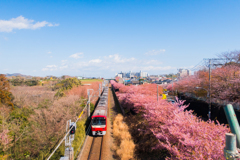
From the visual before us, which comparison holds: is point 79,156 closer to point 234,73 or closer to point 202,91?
point 234,73

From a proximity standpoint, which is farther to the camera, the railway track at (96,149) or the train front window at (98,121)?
the train front window at (98,121)

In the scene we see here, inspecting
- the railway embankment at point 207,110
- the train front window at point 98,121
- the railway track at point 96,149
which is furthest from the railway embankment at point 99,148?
the railway embankment at point 207,110

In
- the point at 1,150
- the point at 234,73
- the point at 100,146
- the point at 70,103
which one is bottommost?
the point at 100,146

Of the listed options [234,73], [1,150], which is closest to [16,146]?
[1,150]

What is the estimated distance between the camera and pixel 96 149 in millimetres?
14359

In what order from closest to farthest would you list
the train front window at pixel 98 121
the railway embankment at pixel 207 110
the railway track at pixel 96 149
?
the railway track at pixel 96 149 < the train front window at pixel 98 121 < the railway embankment at pixel 207 110

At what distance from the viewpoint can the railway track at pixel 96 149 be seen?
1301 centimetres

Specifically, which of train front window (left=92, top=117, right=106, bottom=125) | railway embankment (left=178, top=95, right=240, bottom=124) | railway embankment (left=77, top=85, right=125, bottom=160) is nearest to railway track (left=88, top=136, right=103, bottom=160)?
railway embankment (left=77, top=85, right=125, bottom=160)

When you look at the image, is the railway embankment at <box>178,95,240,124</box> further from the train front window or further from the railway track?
the railway track

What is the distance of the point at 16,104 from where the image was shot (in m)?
25.7

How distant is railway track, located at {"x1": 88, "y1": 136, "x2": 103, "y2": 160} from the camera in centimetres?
1301

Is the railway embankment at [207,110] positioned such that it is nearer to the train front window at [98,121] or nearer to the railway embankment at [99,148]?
the railway embankment at [99,148]

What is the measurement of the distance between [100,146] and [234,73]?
1988 cm

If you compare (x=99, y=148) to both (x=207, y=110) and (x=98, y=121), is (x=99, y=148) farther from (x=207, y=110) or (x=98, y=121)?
(x=207, y=110)
